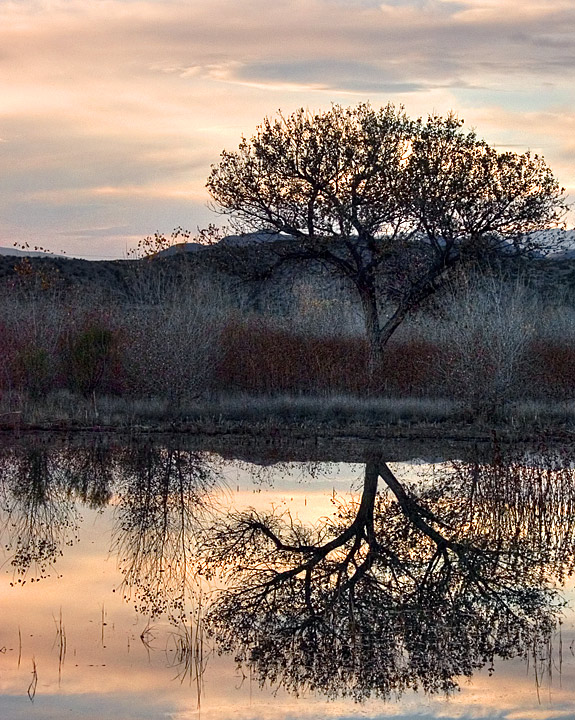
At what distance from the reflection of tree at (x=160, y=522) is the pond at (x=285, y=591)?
37 millimetres

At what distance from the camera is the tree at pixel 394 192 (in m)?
25.0

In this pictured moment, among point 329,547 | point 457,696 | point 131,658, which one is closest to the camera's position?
point 457,696

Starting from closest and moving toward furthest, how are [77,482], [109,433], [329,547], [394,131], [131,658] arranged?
[131,658] → [329,547] → [77,482] → [109,433] → [394,131]

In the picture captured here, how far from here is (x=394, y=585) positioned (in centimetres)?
989

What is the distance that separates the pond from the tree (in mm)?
9724

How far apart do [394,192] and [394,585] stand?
16.6m

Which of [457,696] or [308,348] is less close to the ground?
[308,348]

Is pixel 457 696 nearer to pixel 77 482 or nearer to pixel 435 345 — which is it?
pixel 77 482

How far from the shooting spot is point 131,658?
313 inches

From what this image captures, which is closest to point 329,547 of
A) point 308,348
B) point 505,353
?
point 505,353

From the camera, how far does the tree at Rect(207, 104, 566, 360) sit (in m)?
25.0

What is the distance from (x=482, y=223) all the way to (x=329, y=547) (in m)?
15.6

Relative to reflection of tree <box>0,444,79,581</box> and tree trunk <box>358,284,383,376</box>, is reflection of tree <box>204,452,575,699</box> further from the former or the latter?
tree trunk <box>358,284,383,376</box>

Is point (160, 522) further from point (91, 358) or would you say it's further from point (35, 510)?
point (91, 358)
